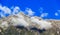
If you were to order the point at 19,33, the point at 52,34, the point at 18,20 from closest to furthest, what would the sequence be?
the point at 18,20
the point at 52,34
the point at 19,33

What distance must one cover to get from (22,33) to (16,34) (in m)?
1.20

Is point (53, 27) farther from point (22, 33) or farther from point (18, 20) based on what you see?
point (22, 33)

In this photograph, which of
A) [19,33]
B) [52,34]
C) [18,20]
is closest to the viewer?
[18,20]

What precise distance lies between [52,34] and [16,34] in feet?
9.25

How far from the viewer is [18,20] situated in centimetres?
1128

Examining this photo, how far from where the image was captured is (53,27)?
1149cm

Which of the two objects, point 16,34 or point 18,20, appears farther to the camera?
point 16,34

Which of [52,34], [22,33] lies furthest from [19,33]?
[52,34]

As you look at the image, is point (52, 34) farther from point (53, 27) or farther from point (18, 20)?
point (18, 20)

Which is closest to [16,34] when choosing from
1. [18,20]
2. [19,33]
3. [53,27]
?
[19,33]

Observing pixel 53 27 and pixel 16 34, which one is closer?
pixel 53 27

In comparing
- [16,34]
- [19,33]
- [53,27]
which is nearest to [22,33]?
[19,33]

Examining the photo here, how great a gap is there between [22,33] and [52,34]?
9.33 feet

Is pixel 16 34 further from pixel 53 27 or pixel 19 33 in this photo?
pixel 53 27
